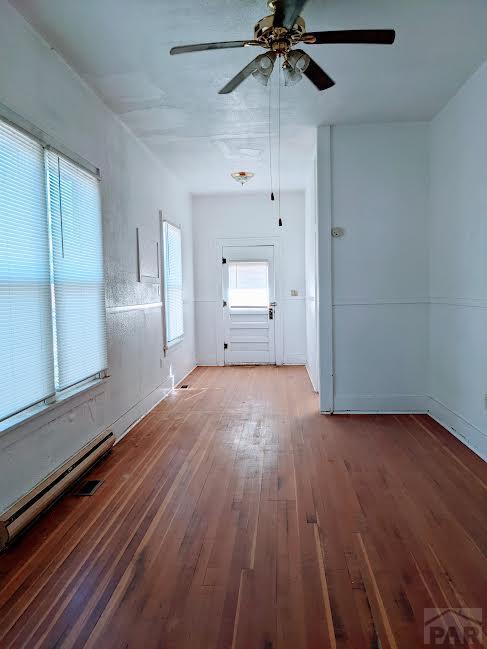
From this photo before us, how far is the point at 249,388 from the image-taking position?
6.16 m

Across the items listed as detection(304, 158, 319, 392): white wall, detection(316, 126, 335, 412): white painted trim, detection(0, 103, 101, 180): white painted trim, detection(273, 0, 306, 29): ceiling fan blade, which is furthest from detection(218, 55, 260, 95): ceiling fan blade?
detection(304, 158, 319, 392): white wall

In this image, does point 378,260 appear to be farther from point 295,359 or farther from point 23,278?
point 295,359

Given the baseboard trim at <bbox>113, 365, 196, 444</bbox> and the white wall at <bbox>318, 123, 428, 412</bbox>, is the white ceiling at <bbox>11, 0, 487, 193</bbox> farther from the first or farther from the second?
the baseboard trim at <bbox>113, 365, 196, 444</bbox>

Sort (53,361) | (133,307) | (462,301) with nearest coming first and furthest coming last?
1. (53,361)
2. (462,301)
3. (133,307)

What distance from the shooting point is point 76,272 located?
332 centimetres

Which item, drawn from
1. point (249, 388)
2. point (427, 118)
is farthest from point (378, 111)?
point (249, 388)

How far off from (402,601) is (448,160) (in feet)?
11.8

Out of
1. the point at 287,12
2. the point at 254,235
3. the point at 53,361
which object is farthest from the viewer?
the point at 254,235

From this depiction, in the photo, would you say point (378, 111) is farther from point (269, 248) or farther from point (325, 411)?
point (269, 248)

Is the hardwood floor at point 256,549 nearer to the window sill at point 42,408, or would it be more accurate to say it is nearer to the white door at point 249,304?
the window sill at point 42,408

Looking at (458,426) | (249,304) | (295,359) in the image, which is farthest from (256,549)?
(249,304)

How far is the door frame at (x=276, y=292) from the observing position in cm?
790

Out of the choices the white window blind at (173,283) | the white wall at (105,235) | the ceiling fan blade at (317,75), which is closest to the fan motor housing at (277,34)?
the ceiling fan blade at (317,75)

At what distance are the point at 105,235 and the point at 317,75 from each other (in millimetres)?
2084
